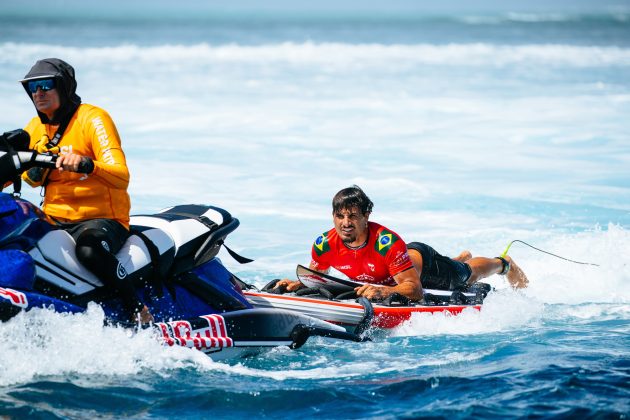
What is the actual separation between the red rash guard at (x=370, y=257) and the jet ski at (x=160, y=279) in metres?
0.78

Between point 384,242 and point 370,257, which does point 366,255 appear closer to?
point 370,257

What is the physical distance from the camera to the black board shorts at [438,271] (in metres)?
A: 8.74

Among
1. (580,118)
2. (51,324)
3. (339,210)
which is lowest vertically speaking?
(51,324)

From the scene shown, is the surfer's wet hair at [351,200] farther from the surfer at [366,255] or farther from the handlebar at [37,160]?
the handlebar at [37,160]

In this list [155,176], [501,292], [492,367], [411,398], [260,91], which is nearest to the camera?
[411,398]

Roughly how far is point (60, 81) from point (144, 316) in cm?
141

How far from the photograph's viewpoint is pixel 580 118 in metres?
21.4

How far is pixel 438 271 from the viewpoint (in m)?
8.80

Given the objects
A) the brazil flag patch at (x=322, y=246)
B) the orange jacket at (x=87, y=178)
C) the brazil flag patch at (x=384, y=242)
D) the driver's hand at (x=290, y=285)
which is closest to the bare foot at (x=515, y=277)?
the brazil flag patch at (x=384, y=242)

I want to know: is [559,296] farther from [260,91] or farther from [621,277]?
[260,91]

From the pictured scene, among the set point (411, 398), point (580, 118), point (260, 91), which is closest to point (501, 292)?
point (411, 398)

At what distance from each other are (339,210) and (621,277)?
3.33 meters

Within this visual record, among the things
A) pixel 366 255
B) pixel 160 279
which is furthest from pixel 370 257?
pixel 160 279

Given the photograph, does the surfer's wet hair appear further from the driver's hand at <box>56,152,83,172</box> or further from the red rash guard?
the driver's hand at <box>56,152,83,172</box>
